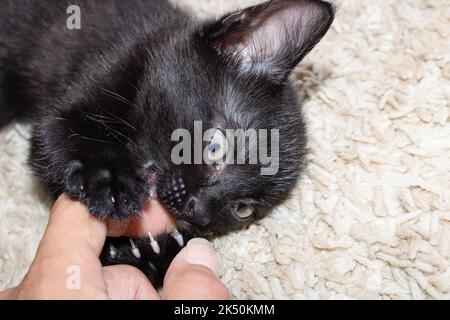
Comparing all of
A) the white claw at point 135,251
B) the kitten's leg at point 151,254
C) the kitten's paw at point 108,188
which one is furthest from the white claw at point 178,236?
the kitten's paw at point 108,188

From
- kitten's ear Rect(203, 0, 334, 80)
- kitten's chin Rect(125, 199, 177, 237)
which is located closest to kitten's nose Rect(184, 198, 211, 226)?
kitten's chin Rect(125, 199, 177, 237)

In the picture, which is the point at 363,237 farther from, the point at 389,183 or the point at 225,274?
the point at 225,274

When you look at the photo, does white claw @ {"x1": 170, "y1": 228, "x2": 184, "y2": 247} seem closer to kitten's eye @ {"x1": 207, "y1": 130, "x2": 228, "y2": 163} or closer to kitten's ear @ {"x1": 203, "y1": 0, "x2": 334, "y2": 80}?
kitten's eye @ {"x1": 207, "y1": 130, "x2": 228, "y2": 163}

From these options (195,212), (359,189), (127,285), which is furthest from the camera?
(359,189)

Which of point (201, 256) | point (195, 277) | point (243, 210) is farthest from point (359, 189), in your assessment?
point (195, 277)

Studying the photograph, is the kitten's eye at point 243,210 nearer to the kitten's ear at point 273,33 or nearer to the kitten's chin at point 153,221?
the kitten's chin at point 153,221

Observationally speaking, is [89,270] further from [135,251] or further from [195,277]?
[135,251]

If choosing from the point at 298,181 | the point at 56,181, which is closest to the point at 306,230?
the point at 298,181
